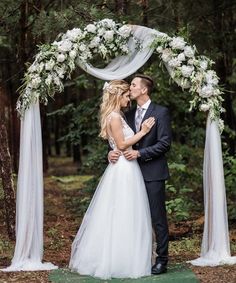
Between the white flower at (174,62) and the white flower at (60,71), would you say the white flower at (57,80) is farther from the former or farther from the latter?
the white flower at (174,62)

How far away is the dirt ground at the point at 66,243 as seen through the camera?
6.66m

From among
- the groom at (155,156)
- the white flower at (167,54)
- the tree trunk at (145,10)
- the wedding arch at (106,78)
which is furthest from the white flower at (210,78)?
the tree trunk at (145,10)

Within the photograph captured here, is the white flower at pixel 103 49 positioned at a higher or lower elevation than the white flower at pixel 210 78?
higher

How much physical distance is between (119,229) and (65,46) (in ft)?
7.89

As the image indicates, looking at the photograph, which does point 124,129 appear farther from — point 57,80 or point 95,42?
point 95,42

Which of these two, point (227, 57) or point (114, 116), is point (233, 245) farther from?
point (227, 57)

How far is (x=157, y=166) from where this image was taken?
683 cm

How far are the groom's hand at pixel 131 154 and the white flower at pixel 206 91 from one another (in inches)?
45.7

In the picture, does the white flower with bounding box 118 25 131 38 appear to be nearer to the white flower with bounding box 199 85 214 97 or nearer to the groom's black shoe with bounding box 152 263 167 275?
the white flower with bounding box 199 85 214 97

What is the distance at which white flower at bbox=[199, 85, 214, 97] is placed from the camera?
708 centimetres

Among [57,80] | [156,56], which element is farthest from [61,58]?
[156,56]

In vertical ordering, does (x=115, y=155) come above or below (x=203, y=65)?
below

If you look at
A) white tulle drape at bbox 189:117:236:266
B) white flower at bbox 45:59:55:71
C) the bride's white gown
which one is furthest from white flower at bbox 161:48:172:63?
white flower at bbox 45:59:55:71

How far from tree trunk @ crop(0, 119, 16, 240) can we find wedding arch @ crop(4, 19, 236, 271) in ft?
5.76
